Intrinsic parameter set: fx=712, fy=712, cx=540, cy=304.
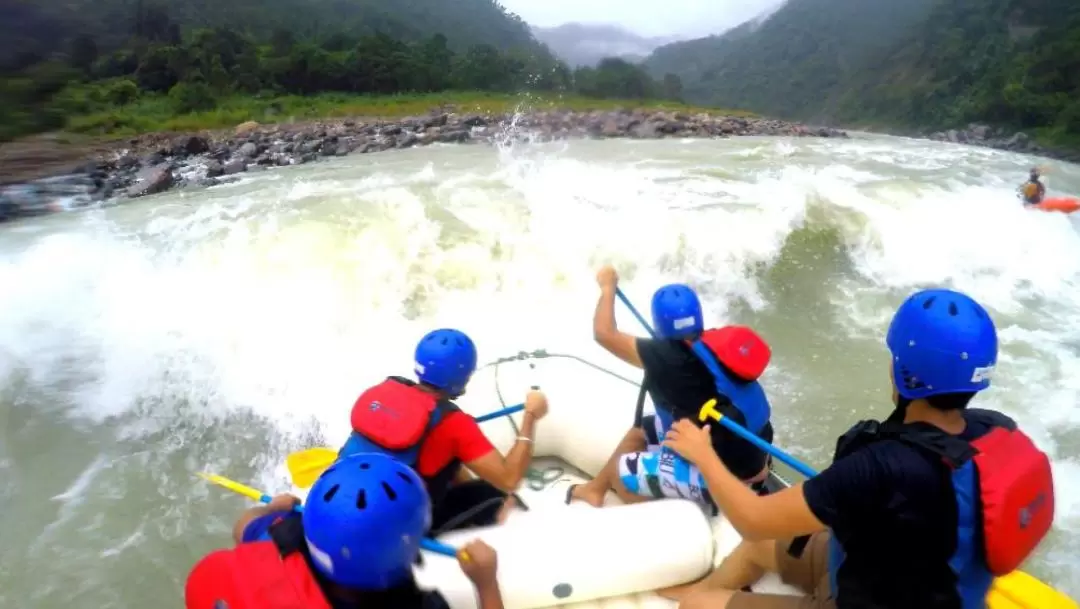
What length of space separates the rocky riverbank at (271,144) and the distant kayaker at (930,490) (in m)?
12.4

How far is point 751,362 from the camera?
101 inches

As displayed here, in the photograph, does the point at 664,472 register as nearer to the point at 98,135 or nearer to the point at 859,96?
the point at 98,135

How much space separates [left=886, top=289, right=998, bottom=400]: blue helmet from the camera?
1.51 meters

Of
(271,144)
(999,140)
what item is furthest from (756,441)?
(999,140)

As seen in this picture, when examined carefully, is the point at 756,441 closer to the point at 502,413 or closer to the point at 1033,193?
the point at 502,413

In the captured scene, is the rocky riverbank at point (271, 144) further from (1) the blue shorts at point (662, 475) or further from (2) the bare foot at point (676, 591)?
(2) the bare foot at point (676, 591)

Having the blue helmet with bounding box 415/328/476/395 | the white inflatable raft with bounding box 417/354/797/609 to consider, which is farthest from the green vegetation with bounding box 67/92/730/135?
the white inflatable raft with bounding box 417/354/797/609

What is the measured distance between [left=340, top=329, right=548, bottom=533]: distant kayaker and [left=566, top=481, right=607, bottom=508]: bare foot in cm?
43

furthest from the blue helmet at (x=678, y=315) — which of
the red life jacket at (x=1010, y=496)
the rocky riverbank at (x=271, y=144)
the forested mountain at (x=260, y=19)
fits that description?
the forested mountain at (x=260, y=19)

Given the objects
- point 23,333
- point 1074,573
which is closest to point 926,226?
point 1074,573

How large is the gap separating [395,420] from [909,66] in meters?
70.4

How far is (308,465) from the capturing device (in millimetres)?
3143

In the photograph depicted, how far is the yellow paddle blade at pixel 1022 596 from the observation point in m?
2.08

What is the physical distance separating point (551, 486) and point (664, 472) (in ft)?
2.26
